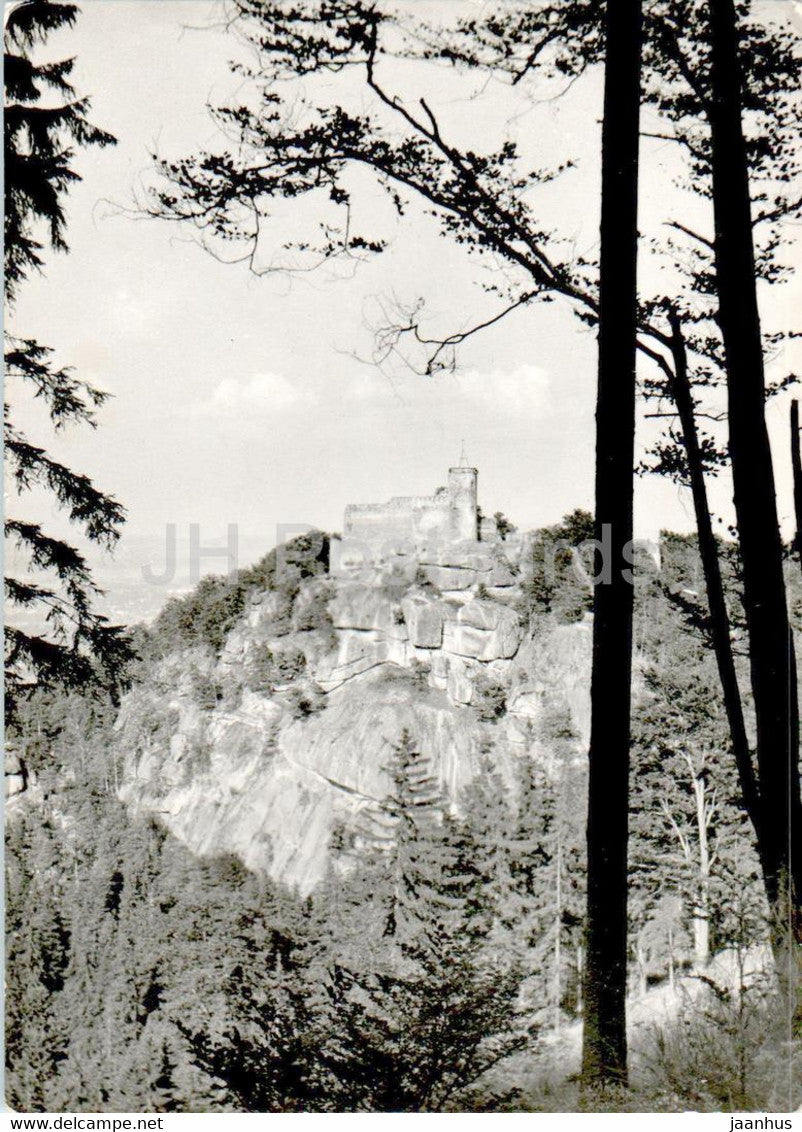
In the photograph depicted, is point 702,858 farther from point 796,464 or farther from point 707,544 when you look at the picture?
point 796,464

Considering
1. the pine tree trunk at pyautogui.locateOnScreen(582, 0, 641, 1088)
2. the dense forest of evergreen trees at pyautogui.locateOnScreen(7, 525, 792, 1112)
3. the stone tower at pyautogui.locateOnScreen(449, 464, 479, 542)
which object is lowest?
the dense forest of evergreen trees at pyautogui.locateOnScreen(7, 525, 792, 1112)

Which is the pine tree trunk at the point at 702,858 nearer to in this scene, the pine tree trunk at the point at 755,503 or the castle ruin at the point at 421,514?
the castle ruin at the point at 421,514

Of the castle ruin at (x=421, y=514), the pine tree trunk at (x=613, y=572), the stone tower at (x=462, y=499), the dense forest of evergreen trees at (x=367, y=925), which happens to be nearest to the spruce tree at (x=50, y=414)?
the dense forest of evergreen trees at (x=367, y=925)

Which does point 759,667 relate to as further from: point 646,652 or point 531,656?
point 531,656

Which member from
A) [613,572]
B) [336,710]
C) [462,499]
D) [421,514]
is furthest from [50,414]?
[336,710]

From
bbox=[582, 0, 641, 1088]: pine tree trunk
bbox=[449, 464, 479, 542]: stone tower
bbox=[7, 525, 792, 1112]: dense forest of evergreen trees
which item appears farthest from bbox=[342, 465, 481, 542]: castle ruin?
bbox=[582, 0, 641, 1088]: pine tree trunk

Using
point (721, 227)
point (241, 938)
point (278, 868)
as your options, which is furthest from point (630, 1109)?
point (278, 868)

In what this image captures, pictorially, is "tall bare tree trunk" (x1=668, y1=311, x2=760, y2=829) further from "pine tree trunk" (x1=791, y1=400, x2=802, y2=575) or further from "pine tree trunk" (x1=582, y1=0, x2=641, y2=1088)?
"pine tree trunk" (x1=582, y1=0, x2=641, y2=1088)
